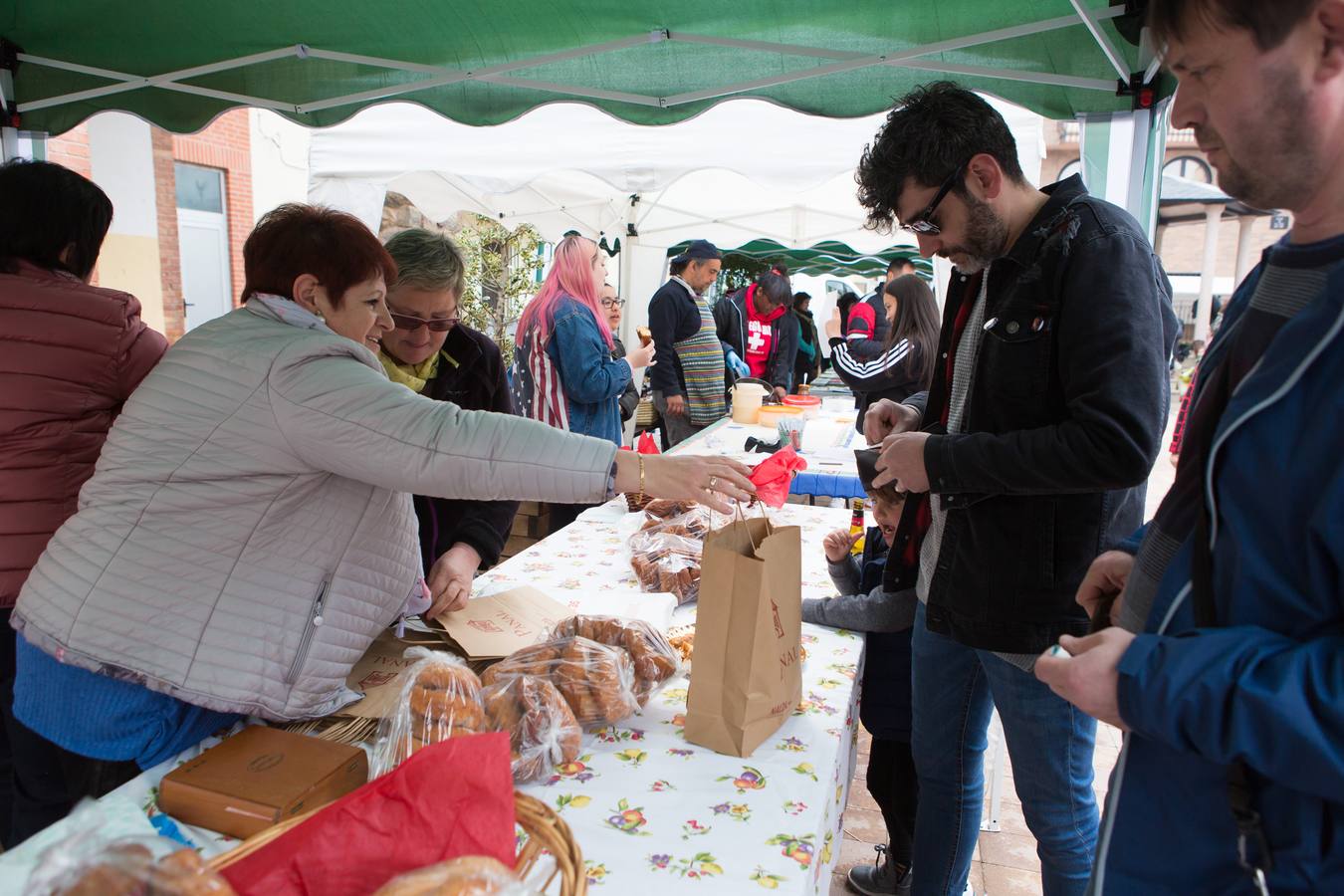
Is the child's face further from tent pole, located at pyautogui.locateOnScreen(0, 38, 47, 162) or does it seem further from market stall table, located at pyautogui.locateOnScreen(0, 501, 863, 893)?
tent pole, located at pyautogui.locateOnScreen(0, 38, 47, 162)

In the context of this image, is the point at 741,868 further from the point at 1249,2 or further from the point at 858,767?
the point at 858,767

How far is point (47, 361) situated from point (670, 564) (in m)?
1.52

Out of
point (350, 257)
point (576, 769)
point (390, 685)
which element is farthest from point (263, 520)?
point (576, 769)

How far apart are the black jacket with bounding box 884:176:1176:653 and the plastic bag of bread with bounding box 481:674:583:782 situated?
0.79 metres

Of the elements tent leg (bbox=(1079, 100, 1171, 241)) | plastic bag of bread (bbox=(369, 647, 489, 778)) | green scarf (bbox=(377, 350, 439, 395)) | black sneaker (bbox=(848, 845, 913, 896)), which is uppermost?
tent leg (bbox=(1079, 100, 1171, 241))

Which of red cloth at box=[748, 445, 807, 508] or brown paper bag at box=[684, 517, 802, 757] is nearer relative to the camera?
brown paper bag at box=[684, 517, 802, 757]

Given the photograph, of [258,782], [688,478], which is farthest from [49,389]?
[688,478]

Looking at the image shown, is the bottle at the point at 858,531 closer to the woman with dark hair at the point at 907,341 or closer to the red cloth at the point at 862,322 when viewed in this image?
the woman with dark hair at the point at 907,341

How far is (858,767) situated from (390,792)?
284 centimetres

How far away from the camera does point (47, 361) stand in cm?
190

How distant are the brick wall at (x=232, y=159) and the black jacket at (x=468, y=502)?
12042mm

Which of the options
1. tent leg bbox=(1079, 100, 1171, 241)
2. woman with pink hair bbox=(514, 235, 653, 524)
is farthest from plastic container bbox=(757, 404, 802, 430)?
tent leg bbox=(1079, 100, 1171, 241)

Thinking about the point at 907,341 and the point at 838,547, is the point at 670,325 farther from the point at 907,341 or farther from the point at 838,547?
the point at 838,547

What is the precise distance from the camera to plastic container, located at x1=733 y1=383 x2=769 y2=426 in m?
5.14
